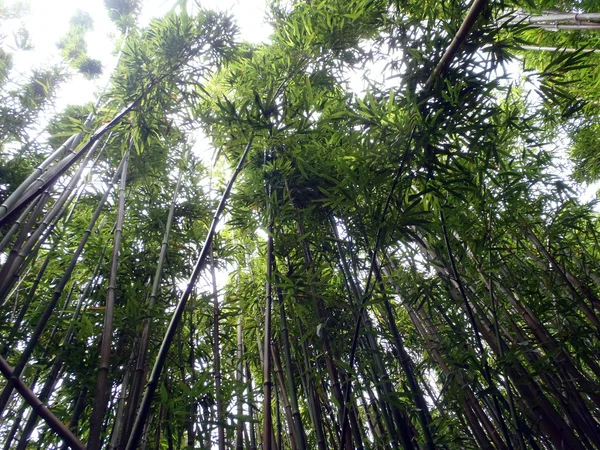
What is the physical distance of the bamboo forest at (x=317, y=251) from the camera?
142cm

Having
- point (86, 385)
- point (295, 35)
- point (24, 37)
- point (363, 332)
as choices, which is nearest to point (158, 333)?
point (86, 385)

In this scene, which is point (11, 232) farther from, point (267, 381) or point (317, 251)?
point (317, 251)

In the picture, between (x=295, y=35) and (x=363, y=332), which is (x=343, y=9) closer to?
(x=295, y=35)

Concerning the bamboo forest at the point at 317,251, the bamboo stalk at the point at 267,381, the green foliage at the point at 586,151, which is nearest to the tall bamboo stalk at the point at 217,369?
the bamboo forest at the point at 317,251

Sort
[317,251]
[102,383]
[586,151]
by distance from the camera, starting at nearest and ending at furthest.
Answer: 1. [102,383]
2. [317,251]
3. [586,151]

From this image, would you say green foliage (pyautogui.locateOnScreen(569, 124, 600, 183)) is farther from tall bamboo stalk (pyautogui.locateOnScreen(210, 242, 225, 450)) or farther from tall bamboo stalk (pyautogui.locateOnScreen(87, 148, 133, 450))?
tall bamboo stalk (pyautogui.locateOnScreen(87, 148, 133, 450))

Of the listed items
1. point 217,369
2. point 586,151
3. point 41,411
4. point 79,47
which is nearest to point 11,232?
point 41,411

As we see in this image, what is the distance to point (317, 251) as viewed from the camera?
212 centimetres

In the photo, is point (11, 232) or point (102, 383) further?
point (11, 232)

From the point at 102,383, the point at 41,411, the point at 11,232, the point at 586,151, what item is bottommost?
the point at 41,411

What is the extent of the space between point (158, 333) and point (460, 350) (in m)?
1.55

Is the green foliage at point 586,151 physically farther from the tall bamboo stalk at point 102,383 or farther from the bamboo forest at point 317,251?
the tall bamboo stalk at point 102,383

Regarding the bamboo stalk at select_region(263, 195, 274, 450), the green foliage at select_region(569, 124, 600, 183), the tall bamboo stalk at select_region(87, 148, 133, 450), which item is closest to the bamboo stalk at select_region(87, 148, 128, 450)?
the tall bamboo stalk at select_region(87, 148, 133, 450)

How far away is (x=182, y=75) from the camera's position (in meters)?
2.36
